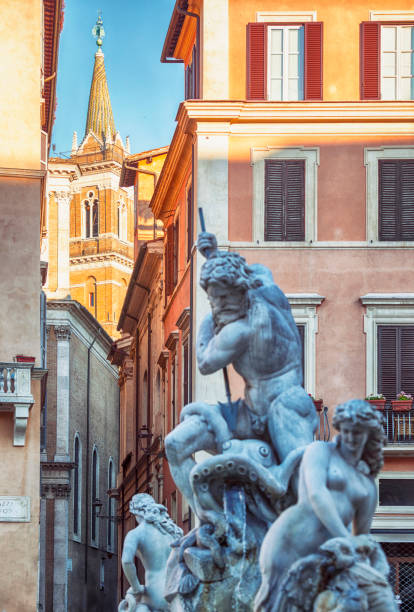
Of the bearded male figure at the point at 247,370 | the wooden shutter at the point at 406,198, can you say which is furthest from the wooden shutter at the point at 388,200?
the bearded male figure at the point at 247,370

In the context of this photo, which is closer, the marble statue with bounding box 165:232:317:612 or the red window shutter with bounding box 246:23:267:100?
the marble statue with bounding box 165:232:317:612

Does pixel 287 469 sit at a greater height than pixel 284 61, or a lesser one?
lesser

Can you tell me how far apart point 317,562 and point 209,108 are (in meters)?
25.8

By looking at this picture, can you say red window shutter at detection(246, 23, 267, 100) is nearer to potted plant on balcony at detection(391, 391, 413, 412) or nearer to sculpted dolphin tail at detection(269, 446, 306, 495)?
potted plant on balcony at detection(391, 391, 413, 412)

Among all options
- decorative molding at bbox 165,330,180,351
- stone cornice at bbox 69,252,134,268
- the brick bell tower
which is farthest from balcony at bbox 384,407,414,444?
stone cornice at bbox 69,252,134,268

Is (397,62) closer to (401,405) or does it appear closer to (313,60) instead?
(313,60)

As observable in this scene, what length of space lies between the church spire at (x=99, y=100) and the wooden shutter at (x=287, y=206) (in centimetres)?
9920

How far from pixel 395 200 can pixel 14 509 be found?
35.2 feet

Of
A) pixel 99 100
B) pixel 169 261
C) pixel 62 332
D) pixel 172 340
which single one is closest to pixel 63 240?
pixel 62 332

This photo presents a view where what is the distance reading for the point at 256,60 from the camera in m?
34.1

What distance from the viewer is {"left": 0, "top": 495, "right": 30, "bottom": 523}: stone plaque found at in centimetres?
3206

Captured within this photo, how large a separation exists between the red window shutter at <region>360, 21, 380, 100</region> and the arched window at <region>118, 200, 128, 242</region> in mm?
85312

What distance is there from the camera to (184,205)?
37.1 m

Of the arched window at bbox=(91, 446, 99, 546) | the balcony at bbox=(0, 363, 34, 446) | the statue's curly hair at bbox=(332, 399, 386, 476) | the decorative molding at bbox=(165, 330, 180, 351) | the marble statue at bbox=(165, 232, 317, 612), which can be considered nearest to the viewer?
the statue's curly hair at bbox=(332, 399, 386, 476)
